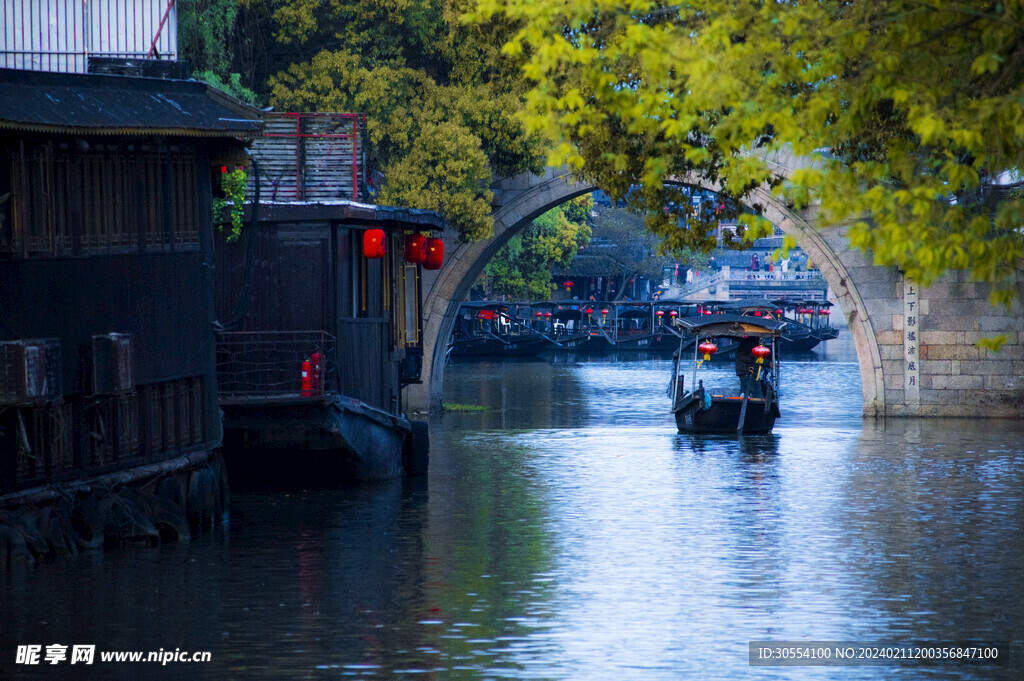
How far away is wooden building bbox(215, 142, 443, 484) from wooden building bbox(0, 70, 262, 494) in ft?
5.37

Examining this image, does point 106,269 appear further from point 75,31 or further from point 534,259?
point 534,259

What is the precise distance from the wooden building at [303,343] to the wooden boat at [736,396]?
31.7 ft

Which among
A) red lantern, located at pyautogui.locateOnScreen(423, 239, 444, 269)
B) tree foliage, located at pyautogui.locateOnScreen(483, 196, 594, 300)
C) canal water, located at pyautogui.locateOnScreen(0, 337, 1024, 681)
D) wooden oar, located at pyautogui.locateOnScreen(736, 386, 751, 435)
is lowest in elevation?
canal water, located at pyautogui.locateOnScreen(0, 337, 1024, 681)

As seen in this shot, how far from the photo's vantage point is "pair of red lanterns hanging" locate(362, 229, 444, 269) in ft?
64.5

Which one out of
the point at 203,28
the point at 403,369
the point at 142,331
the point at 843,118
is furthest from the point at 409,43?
the point at 843,118

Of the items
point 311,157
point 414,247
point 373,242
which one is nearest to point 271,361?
point 373,242

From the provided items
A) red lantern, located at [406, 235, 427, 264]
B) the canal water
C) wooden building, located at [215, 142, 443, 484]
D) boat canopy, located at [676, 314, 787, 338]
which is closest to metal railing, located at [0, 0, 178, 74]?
wooden building, located at [215, 142, 443, 484]

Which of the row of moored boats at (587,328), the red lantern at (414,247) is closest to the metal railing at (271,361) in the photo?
the red lantern at (414,247)

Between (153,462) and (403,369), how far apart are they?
835 cm

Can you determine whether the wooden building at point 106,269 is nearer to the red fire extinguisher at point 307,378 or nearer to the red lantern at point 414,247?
the red fire extinguisher at point 307,378

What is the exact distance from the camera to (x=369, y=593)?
12.9 m

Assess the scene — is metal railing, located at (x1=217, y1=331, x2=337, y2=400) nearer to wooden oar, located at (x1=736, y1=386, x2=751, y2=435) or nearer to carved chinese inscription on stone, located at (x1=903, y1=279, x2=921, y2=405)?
wooden oar, located at (x1=736, y1=386, x2=751, y2=435)

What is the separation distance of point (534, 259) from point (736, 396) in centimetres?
3139

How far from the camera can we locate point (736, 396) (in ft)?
95.3
